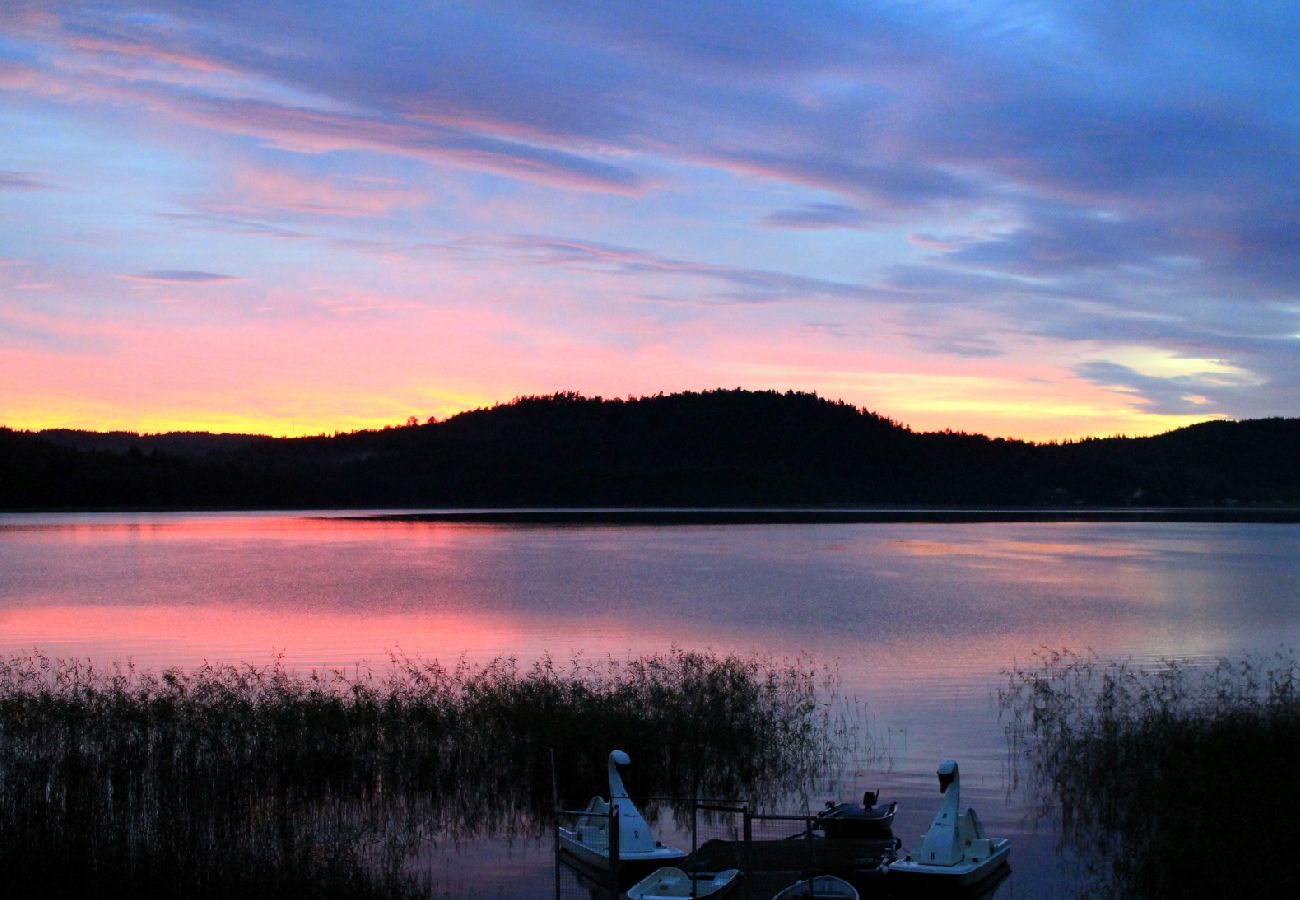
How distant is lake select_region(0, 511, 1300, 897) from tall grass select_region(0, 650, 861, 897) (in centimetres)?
76

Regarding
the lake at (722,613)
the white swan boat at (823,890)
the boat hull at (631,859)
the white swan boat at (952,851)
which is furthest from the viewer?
the lake at (722,613)

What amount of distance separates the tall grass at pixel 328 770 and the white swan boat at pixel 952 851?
4.32 meters

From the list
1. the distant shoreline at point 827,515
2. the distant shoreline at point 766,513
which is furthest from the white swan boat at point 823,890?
the distant shoreline at point 766,513

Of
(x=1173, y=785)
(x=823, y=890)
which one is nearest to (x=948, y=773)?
(x=823, y=890)

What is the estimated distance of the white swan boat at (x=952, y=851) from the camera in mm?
11016

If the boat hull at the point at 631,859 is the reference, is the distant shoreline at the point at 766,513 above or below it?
above

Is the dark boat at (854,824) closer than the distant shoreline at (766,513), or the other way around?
the dark boat at (854,824)

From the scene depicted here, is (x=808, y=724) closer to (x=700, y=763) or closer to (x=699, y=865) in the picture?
(x=700, y=763)

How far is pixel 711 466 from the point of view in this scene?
172 m

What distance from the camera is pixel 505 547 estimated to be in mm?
75438

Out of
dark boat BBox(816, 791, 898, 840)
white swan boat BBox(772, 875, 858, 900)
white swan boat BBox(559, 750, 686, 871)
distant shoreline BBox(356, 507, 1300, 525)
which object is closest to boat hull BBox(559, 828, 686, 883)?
white swan boat BBox(559, 750, 686, 871)

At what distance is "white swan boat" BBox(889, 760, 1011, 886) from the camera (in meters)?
11.0

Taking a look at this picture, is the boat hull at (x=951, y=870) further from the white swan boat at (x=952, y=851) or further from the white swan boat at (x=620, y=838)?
Result: the white swan boat at (x=620, y=838)

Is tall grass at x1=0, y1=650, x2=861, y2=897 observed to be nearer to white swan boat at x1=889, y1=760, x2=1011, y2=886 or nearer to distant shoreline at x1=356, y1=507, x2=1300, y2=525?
white swan boat at x1=889, y1=760, x2=1011, y2=886
